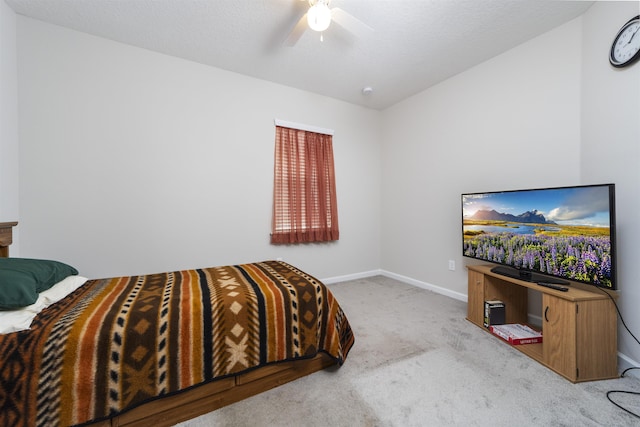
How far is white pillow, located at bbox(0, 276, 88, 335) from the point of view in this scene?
1.07 metres

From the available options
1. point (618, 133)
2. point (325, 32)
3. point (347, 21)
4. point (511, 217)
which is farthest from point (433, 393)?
point (325, 32)

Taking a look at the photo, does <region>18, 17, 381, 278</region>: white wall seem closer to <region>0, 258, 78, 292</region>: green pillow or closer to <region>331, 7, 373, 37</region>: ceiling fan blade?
<region>0, 258, 78, 292</region>: green pillow

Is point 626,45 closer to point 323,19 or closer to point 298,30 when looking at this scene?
point 323,19

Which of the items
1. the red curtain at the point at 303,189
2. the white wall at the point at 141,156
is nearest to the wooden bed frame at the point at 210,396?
the white wall at the point at 141,156

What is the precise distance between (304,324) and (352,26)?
2210 mm

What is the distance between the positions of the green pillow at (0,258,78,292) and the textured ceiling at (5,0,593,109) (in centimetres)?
201

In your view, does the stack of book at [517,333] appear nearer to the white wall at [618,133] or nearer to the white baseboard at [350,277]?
the white wall at [618,133]

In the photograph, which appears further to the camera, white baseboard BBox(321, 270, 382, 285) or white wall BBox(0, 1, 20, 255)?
white baseboard BBox(321, 270, 382, 285)

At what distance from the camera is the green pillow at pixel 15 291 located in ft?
3.71

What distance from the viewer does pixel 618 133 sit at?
1.71 metres

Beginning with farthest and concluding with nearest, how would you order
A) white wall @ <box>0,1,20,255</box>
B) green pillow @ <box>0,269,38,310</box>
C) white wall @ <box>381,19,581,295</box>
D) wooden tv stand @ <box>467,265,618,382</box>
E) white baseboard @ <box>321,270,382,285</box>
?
1. white baseboard @ <box>321,270,382,285</box>
2. white wall @ <box>381,19,581,295</box>
3. white wall @ <box>0,1,20,255</box>
4. wooden tv stand @ <box>467,265,618,382</box>
5. green pillow @ <box>0,269,38,310</box>

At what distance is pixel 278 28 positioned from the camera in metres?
2.16

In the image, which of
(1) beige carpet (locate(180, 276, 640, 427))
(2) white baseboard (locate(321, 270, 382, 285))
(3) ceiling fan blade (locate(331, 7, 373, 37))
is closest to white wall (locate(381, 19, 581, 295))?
(2) white baseboard (locate(321, 270, 382, 285))

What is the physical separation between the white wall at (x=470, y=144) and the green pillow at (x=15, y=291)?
354cm
